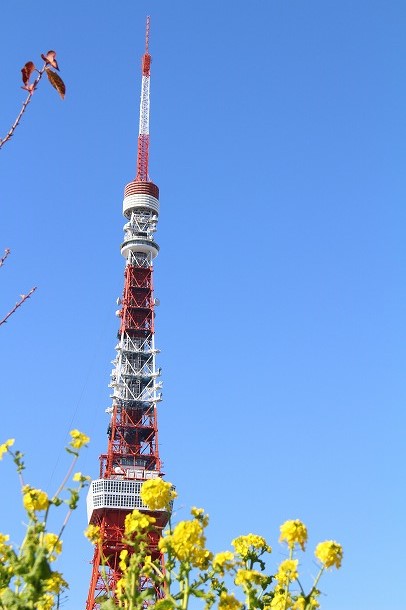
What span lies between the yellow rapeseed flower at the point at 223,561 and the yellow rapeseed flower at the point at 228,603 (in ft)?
1.30

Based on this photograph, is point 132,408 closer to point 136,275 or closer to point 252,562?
point 136,275

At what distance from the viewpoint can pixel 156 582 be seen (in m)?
6.12

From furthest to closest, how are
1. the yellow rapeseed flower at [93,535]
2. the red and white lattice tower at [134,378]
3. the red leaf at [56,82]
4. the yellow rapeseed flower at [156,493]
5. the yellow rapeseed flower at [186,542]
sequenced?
the red and white lattice tower at [134,378], the yellow rapeseed flower at [93,535], the yellow rapeseed flower at [156,493], the yellow rapeseed flower at [186,542], the red leaf at [56,82]

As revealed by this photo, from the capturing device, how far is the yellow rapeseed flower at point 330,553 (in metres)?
5.66

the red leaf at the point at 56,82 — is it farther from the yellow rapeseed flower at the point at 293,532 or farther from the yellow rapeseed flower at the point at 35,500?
the yellow rapeseed flower at the point at 293,532

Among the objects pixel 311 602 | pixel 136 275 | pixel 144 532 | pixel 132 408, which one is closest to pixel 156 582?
pixel 144 532

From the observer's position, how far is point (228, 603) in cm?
591

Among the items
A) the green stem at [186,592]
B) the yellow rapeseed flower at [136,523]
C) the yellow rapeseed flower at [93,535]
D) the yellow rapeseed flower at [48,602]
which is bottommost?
the green stem at [186,592]

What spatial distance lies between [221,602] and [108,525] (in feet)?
177

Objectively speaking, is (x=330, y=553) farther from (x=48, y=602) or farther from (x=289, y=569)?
(x=48, y=602)

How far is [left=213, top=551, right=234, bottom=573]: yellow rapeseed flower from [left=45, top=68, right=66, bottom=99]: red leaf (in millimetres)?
4028

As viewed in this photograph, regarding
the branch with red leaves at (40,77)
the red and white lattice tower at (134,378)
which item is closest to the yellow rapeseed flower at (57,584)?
the branch with red leaves at (40,77)

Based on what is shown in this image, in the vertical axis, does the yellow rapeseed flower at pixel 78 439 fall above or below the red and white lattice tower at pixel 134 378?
below

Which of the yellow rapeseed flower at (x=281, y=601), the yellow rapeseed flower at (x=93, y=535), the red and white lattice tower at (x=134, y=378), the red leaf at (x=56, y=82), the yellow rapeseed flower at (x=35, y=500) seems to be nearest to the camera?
the red leaf at (x=56, y=82)
